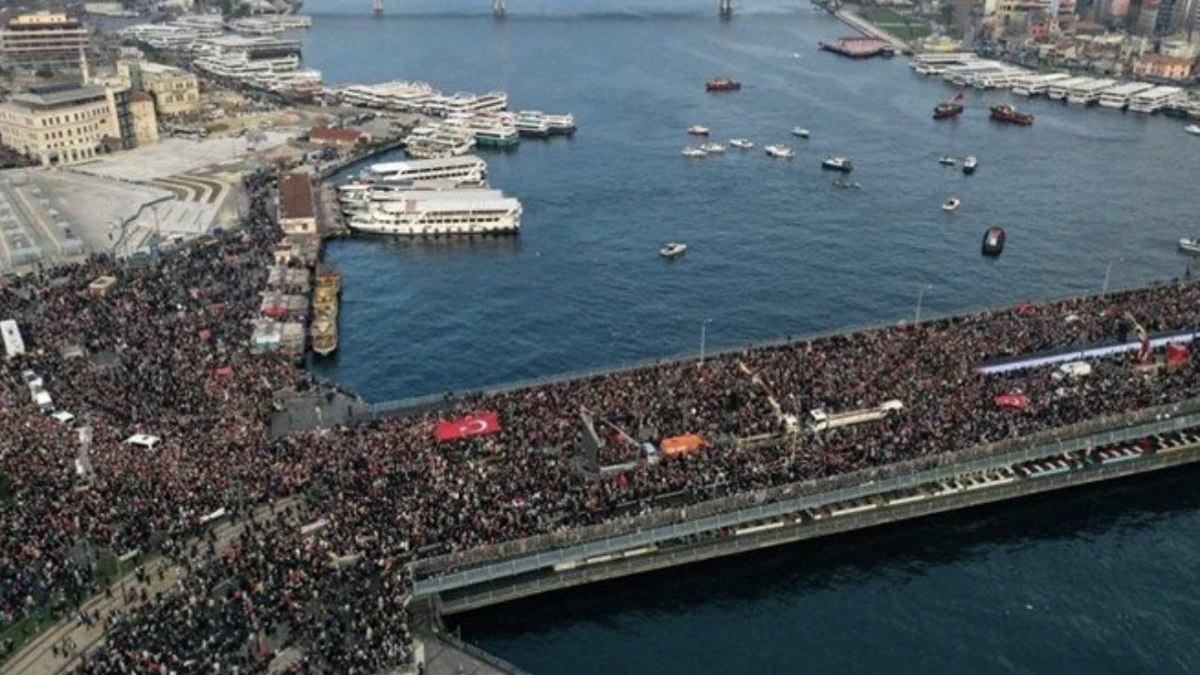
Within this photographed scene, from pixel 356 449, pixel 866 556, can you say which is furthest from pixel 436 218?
pixel 866 556

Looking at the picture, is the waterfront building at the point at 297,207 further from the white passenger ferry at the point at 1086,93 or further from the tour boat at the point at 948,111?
the white passenger ferry at the point at 1086,93

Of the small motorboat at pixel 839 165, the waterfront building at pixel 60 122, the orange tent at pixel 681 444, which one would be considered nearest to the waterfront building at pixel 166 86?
the waterfront building at pixel 60 122

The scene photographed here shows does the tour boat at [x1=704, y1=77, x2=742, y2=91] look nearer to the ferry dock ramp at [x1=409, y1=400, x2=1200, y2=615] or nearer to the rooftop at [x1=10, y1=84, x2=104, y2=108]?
the rooftop at [x1=10, y1=84, x2=104, y2=108]

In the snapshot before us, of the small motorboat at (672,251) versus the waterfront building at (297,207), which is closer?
the waterfront building at (297,207)

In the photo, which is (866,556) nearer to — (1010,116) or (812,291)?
(812,291)

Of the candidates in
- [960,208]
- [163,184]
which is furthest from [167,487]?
[960,208]

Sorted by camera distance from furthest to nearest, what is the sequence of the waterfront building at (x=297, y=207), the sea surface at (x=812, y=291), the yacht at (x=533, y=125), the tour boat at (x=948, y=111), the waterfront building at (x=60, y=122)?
the tour boat at (x=948, y=111)
the yacht at (x=533, y=125)
the waterfront building at (x=60, y=122)
the waterfront building at (x=297, y=207)
the sea surface at (x=812, y=291)
